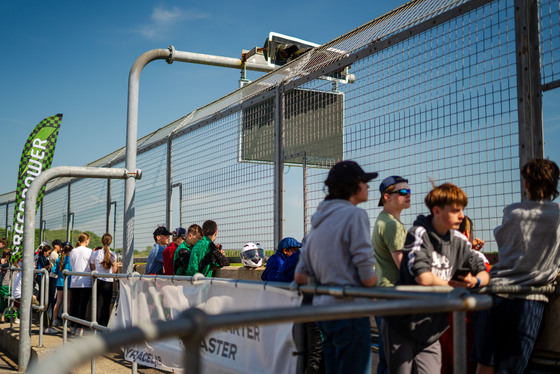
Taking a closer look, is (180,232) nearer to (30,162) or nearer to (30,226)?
(30,226)

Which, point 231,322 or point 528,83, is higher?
point 528,83

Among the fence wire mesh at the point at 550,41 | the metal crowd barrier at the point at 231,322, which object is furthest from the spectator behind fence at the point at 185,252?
the metal crowd barrier at the point at 231,322

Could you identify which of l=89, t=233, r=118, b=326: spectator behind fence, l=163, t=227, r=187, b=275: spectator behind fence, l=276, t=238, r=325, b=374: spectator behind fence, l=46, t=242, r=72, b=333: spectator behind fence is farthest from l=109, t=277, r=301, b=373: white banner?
l=46, t=242, r=72, b=333: spectator behind fence

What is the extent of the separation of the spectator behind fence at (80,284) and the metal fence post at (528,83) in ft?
24.9

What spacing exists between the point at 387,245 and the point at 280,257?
7.00 ft

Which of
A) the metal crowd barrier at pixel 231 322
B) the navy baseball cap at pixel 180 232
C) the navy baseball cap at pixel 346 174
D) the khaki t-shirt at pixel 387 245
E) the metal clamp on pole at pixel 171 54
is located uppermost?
the metal clamp on pole at pixel 171 54

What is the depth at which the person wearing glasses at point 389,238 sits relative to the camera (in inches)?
155

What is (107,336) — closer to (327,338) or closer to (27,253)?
(327,338)

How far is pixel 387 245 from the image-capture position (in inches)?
157

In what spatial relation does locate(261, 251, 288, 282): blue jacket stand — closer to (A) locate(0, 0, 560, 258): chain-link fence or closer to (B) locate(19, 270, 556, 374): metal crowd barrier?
(A) locate(0, 0, 560, 258): chain-link fence

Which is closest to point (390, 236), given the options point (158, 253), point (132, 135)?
point (132, 135)

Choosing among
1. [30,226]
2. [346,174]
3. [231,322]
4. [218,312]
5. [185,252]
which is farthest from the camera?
[30,226]

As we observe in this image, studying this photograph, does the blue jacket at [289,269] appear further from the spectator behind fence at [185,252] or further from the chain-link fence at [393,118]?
the spectator behind fence at [185,252]

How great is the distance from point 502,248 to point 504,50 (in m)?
1.57
